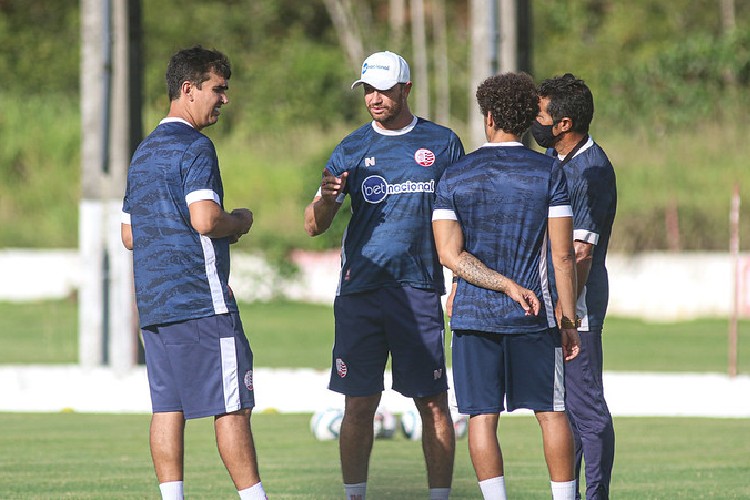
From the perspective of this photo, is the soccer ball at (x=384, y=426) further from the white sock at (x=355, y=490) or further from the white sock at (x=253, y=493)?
the white sock at (x=253, y=493)

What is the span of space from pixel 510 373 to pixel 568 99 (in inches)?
55.8

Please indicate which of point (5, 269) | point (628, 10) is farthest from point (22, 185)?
point (628, 10)

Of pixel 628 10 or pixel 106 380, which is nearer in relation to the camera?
pixel 106 380

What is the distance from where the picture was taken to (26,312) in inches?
1045

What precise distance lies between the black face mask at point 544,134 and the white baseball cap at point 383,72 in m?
0.67

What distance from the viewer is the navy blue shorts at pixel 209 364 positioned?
22.1 ft

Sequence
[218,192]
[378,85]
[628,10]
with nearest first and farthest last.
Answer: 1. [218,192]
2. [378,85]
3. [628,10]

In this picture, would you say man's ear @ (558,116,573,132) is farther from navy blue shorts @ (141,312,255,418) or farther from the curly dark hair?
navy blue shorts @ (141,312,255,418)

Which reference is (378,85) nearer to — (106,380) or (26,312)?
(106,380)

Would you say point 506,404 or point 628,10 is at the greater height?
point 628,10

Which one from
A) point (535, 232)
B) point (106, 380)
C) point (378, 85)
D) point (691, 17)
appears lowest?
point (106, 380)

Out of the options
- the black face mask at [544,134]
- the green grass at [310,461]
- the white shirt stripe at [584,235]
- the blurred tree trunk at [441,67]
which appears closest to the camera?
the white shirt stripe at [584,235]

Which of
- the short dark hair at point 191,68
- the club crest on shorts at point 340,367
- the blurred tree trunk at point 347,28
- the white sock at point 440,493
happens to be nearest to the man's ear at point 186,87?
the short dark hair at point 191,68

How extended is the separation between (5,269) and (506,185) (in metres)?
22.4
